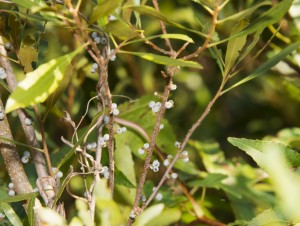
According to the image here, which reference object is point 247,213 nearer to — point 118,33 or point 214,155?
point 214,155

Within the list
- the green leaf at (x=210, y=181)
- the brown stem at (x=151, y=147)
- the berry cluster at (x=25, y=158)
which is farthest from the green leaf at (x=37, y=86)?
the green leaf at (x=210, y=181)

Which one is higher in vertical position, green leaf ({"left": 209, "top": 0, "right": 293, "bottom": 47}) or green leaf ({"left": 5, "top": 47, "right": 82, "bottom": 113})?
green leaf ({"left": 209, "top": 0, "right": 293, "bottom": 47})

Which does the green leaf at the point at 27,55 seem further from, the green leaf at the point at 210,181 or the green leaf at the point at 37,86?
the green leaf at the point at 210,181

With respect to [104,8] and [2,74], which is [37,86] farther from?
[2,74]

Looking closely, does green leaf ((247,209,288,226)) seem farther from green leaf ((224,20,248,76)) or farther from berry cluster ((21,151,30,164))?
berry cluster ((21,151,30,164))

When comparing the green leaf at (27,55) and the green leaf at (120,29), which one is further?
the green leaf at (27,55)

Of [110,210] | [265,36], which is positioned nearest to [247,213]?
[265,36]

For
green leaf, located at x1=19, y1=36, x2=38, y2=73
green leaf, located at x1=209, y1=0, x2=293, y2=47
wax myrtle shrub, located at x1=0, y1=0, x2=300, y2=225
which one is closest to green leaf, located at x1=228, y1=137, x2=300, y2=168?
wax myrtle shrub, located at x1=0, y1=0, x2=300, y2=225

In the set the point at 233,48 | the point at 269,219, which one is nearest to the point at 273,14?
the point at 233,48

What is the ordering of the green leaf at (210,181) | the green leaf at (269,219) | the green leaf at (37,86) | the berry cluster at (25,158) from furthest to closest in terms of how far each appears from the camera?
the green leaf at (210,181)
the berry cluster at (25,158)
the green leaf at (269,219)
the green leaf at (37,86)
